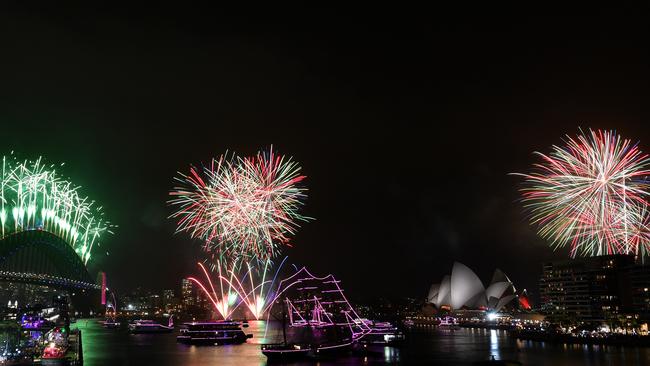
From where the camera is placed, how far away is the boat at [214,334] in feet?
225

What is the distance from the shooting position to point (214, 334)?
228 feet

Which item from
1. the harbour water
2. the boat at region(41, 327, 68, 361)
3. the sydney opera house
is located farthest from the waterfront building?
the boat at region(41, 327, 68, 361)

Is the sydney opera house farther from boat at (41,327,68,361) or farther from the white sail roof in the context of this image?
boat at (41,327,68,361)

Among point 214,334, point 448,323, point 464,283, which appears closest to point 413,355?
point 214,334

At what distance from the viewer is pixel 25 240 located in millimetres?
79250

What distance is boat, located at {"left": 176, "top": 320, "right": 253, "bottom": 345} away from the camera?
68562 millimetres

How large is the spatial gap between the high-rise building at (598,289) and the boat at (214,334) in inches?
1749

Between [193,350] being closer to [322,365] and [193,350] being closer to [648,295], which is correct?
[322,365]

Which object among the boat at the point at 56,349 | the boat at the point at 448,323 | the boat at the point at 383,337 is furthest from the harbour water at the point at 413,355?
the boat at the point at 448,323

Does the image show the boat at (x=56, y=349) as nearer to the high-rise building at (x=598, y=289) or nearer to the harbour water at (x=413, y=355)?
the harbour water at (x=413, y=355)

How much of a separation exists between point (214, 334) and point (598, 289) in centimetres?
5074

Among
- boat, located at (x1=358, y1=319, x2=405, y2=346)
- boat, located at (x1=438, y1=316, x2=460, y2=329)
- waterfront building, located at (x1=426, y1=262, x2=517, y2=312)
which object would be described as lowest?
boat, located at (x1=438, y1=316, x2=460, y2=329)

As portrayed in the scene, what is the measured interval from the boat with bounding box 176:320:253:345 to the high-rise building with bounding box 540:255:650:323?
44429 mm

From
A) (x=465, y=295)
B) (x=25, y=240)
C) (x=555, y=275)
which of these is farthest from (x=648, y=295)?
(x=25, y=240)
